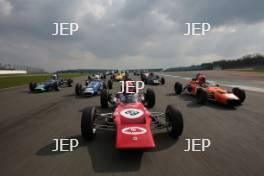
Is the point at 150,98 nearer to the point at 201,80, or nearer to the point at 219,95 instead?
the point at 219,95

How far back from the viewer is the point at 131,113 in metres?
6.52

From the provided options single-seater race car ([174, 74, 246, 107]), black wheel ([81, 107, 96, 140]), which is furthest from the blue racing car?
black wheel ([81, 107, 96, 140])

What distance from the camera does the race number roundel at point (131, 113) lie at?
6.36 meters

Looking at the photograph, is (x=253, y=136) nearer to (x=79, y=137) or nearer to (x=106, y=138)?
(x=106, y=138)

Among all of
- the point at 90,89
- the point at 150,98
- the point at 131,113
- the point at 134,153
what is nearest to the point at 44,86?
the point at 90,89

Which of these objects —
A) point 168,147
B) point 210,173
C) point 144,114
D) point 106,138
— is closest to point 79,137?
point 106,138

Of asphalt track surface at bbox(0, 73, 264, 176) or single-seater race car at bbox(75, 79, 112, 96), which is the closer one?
asphalt track surface at bbox(0, 73, 264, 176)

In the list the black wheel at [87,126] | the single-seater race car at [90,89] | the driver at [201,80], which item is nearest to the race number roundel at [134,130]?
the black wheel at [87,126]

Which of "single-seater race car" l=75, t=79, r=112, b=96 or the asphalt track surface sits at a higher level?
"single-seater race car" l=75, t=79, r=112, b=96

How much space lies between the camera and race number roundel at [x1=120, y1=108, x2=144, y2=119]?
250 inches

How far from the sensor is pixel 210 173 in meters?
4.48

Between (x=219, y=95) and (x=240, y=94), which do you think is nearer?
(x=219, y=95)

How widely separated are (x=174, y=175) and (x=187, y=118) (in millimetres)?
4720

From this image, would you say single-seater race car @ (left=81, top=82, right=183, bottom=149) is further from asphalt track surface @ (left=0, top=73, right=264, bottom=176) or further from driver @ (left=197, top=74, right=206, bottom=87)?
driver @ (left=197, top=74, right=206, bottom=87)
